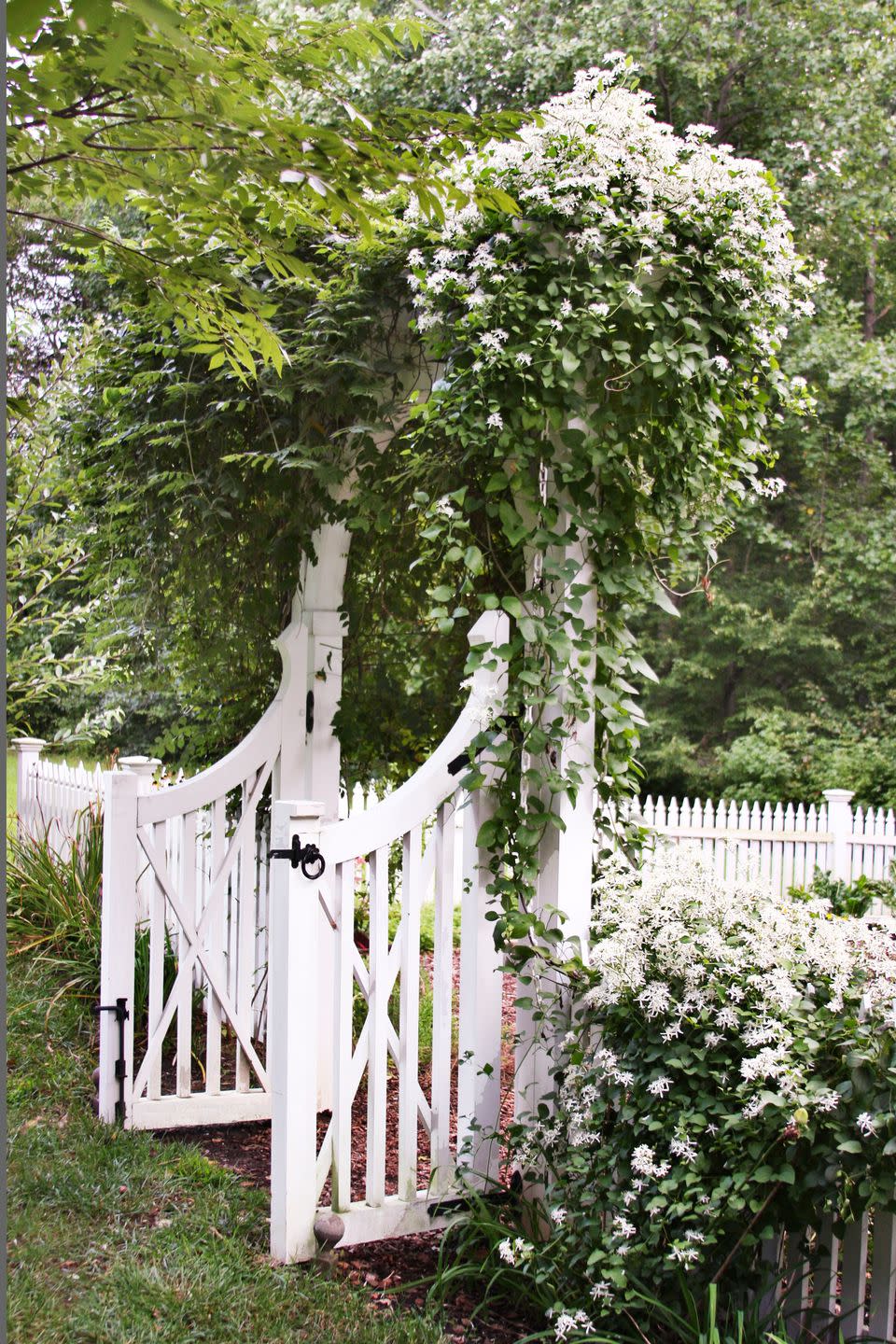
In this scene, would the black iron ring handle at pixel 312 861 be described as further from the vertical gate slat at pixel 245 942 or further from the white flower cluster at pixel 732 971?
the vertical gate slat at pixel 245 942

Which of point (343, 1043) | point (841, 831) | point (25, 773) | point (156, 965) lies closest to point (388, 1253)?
point (343, 1043)

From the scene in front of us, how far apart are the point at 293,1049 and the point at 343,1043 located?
18cm

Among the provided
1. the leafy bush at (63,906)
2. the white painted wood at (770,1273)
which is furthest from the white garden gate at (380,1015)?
the leafy bush at (63,906)

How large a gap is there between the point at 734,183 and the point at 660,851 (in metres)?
1.63

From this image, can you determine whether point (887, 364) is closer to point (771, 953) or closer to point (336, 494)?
point (336, 494)

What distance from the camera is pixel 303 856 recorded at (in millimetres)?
2635

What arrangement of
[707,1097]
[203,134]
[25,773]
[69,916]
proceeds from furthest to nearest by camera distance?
[25,773], [69,916], [707,1097], [203,134]

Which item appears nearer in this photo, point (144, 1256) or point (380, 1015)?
point (144, 1256)

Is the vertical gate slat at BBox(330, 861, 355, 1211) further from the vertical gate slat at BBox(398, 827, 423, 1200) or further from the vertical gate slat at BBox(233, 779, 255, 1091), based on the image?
the vertical gate slat at BBox(233, 779, 255, 1091)

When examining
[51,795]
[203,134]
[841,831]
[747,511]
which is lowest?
[841,831]

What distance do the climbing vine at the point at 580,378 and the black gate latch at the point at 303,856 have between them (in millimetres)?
418

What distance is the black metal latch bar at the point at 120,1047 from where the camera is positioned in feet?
11.8

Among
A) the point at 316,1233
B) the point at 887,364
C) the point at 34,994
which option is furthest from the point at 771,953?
the point at 887,364

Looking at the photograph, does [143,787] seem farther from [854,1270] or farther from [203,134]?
[854,1270]
